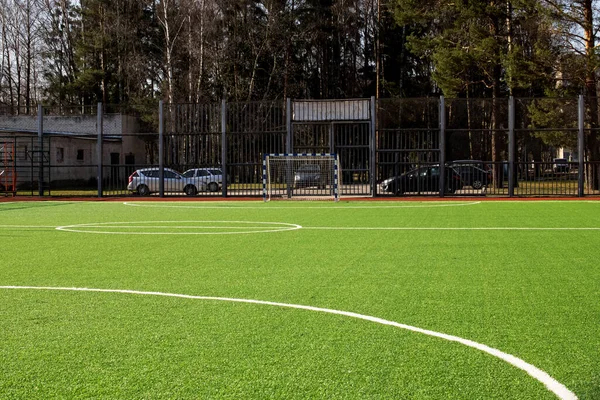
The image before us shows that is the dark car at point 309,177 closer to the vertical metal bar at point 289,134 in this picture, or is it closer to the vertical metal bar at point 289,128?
the vertical metal bar at point 289,134

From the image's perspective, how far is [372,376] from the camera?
3.93 metres

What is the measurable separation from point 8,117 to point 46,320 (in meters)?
39.5

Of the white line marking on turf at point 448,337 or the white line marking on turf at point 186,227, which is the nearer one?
the white line marking on turf at point 448,337

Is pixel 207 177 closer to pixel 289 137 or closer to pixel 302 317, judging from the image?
pixel 289 137

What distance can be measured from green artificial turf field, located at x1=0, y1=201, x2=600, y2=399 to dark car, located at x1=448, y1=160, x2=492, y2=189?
583 inches

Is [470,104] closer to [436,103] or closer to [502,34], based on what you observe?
[436,103]

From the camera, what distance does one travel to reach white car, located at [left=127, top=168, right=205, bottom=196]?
89.4 feet

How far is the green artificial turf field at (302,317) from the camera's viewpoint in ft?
12.6

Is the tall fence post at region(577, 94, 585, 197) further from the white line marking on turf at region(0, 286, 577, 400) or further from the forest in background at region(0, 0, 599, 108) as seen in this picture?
the white line marking on turf at region(0, 286, 577, 400)

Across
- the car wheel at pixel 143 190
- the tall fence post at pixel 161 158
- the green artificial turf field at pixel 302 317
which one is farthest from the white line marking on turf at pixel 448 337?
the car wheel at pixel 143 190

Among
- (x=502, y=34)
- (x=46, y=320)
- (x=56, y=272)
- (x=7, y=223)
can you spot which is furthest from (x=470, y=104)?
(x=46, y=320)

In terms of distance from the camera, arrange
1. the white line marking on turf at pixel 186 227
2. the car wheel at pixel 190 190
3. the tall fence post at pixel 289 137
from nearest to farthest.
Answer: the white line marking on turf at pixel 186 227
the tall fence post at pixel 289 137
the car wheel at pixel 190 190

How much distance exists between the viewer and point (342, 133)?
88.6ft

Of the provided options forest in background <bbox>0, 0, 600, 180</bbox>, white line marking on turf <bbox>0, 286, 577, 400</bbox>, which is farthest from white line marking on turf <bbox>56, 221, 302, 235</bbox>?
forest in background <bbox>0, 0, 600, 180</bbox>
